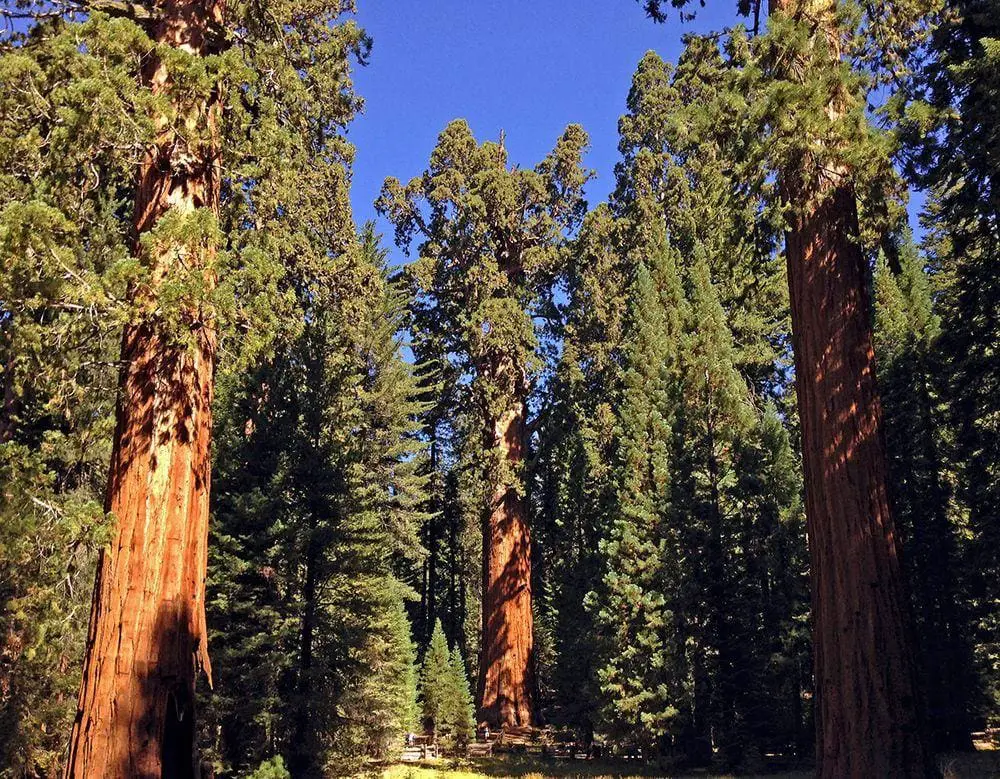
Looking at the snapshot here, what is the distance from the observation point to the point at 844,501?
6.30 meters

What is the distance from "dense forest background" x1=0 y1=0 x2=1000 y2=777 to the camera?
224 inches

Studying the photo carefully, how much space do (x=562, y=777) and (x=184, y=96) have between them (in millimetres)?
16245

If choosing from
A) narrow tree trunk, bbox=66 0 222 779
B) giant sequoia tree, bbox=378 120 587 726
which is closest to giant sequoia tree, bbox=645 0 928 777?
narrow tree trunk, bbox=66 0 222 779

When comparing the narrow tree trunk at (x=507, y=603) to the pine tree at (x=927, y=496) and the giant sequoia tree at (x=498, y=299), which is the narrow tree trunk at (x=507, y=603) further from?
the pine tree at (x=927, y=496)

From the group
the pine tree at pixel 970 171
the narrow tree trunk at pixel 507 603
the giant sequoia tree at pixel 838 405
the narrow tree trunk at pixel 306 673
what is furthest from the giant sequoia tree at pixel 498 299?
the giant sequoia tree at pixel 838 405

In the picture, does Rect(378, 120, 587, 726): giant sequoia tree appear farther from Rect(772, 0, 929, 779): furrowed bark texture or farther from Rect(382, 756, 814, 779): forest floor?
Rect(772, 0, 929, 779): furrowed bark texture

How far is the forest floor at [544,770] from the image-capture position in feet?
55.5

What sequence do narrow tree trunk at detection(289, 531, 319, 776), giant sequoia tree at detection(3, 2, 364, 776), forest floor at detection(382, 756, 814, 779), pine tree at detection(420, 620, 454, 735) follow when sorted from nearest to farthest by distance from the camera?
giant sequoia tree at detection(3, 2, 364, 776) → narrow tree trunk at detection(289, 531, 319, 776) → forest floor at detection(382, 756, 814, 779) → pine tree at detection(420, 620, 454, 735)

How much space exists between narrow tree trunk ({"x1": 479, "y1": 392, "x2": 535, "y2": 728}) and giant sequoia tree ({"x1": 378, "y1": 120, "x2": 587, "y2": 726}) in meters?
0.03

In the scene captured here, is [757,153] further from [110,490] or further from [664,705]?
[664,705]

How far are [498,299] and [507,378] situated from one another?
2.64m

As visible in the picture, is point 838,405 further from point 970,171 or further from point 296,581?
point 296,581

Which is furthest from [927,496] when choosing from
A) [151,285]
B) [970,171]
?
[151,285]

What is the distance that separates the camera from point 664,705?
18.8m
